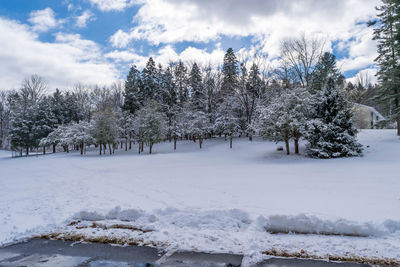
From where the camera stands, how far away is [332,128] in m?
15.3

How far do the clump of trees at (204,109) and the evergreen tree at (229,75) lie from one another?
211 millimetres

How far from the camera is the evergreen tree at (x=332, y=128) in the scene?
14.9 meters

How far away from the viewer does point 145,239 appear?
4141 millimetres

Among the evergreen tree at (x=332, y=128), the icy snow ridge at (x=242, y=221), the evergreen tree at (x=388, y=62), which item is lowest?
the icy snow ridge at (x=242, y=221)

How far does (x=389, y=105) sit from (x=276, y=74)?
45.6 feet

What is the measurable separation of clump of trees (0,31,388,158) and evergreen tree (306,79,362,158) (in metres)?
0.06

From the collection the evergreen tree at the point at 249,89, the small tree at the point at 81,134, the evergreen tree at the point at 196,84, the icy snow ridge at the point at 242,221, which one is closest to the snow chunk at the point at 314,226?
the icy snow ridge at the point at 242,221

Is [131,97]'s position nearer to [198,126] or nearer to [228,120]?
[198,126]

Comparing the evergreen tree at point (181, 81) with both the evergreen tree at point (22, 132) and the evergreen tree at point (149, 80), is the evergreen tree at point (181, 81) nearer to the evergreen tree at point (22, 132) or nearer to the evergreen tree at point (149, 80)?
the evergreen tree at point (149, 80)

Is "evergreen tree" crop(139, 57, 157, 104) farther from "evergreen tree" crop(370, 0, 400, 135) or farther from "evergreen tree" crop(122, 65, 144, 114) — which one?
"evergreen tree" crop(370, 0, 400, 135)

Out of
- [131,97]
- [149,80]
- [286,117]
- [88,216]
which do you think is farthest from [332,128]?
[149,80]

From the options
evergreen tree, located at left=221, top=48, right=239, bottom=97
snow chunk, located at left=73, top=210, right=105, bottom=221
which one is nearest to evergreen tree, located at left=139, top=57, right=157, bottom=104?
evergreen tree, located at left=221, top=48, right=239, bottom=97

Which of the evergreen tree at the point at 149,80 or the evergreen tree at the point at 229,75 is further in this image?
the evergreen tree at the point at 149,80

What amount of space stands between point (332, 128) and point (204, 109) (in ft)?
81.8
